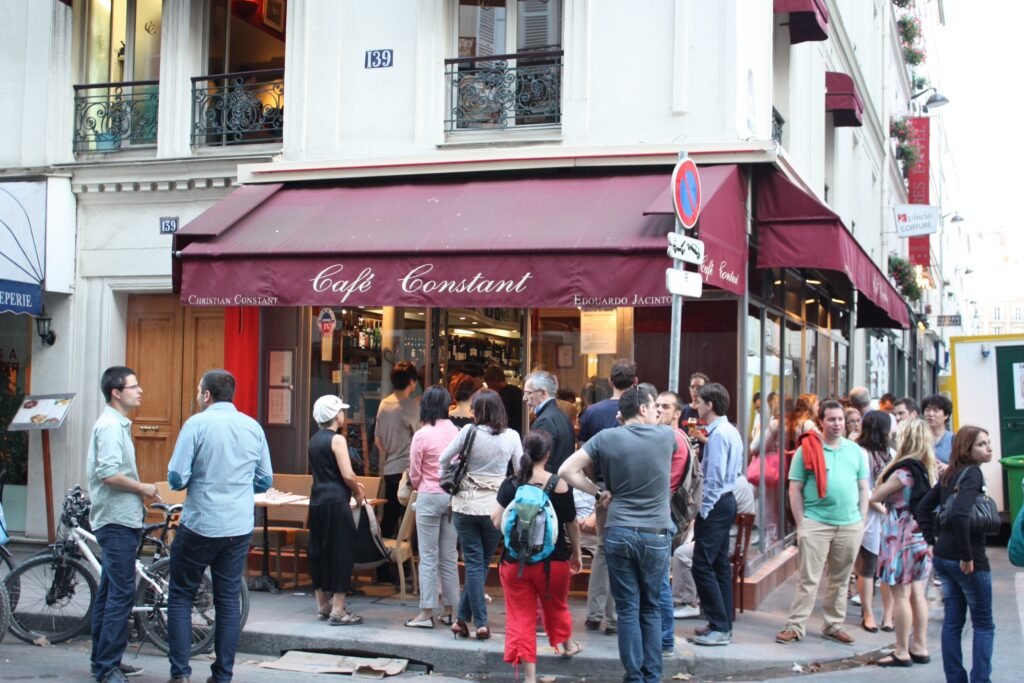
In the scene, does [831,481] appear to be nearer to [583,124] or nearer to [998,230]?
[583,124]

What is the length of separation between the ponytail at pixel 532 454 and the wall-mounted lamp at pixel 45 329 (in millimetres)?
7501

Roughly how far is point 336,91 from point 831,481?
6.24m

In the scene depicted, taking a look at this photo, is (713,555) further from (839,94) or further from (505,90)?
(839,94)

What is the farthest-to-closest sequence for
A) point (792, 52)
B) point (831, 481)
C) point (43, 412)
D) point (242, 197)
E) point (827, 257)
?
point (792, 52) → point (43, 412) → point (242, 197) → point (827, 257) → point (831, 481)

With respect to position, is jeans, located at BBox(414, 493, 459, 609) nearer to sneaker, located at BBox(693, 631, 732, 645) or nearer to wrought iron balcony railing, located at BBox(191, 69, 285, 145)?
sneaker, located at BBox(693, 631, 732, 645)

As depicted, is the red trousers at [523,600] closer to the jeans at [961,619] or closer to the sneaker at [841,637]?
the jeans at [961,619]

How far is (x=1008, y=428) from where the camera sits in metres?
15.7

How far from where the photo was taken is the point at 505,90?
10.9 meters

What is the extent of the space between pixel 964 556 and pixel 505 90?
6405mm

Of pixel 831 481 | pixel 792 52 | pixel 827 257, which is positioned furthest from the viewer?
pixel 792 52

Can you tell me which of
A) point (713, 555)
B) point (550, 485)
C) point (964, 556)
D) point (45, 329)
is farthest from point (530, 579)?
point (45, 329)

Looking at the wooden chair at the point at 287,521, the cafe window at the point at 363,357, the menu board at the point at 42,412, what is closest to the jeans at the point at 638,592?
the wooden chair at the point at 287,521

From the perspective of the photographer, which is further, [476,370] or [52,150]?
[52,150]

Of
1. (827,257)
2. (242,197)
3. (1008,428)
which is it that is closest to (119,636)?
(242,197)
